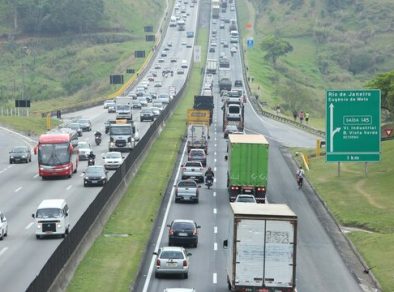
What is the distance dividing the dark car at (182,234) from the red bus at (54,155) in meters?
25.6

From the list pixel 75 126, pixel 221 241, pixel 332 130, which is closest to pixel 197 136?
pixel 75 126

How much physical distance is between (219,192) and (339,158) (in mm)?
9098

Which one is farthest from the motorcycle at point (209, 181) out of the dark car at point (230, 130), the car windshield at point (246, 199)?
the dark car at point (230, 130)

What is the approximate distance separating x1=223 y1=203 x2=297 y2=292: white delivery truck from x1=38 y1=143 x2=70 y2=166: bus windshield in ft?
127

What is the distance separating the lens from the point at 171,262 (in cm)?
4238

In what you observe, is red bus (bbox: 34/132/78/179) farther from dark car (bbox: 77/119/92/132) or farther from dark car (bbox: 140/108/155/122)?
dark car (bbox: 140/108/155/122)

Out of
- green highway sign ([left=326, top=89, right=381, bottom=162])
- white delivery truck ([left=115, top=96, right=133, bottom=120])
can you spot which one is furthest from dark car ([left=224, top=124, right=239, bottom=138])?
green highway sign ([left=326, top=89, right=381, bottom=162])

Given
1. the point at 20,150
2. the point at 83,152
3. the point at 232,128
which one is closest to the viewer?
the point at 20,150

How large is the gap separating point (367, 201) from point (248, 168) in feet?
25.6

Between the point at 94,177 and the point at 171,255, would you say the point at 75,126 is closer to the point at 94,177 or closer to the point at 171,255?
the point at 94,177

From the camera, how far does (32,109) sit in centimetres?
16650

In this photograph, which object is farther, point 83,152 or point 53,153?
point 83,152

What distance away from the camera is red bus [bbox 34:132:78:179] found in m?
74.2

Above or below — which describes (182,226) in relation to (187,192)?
above
